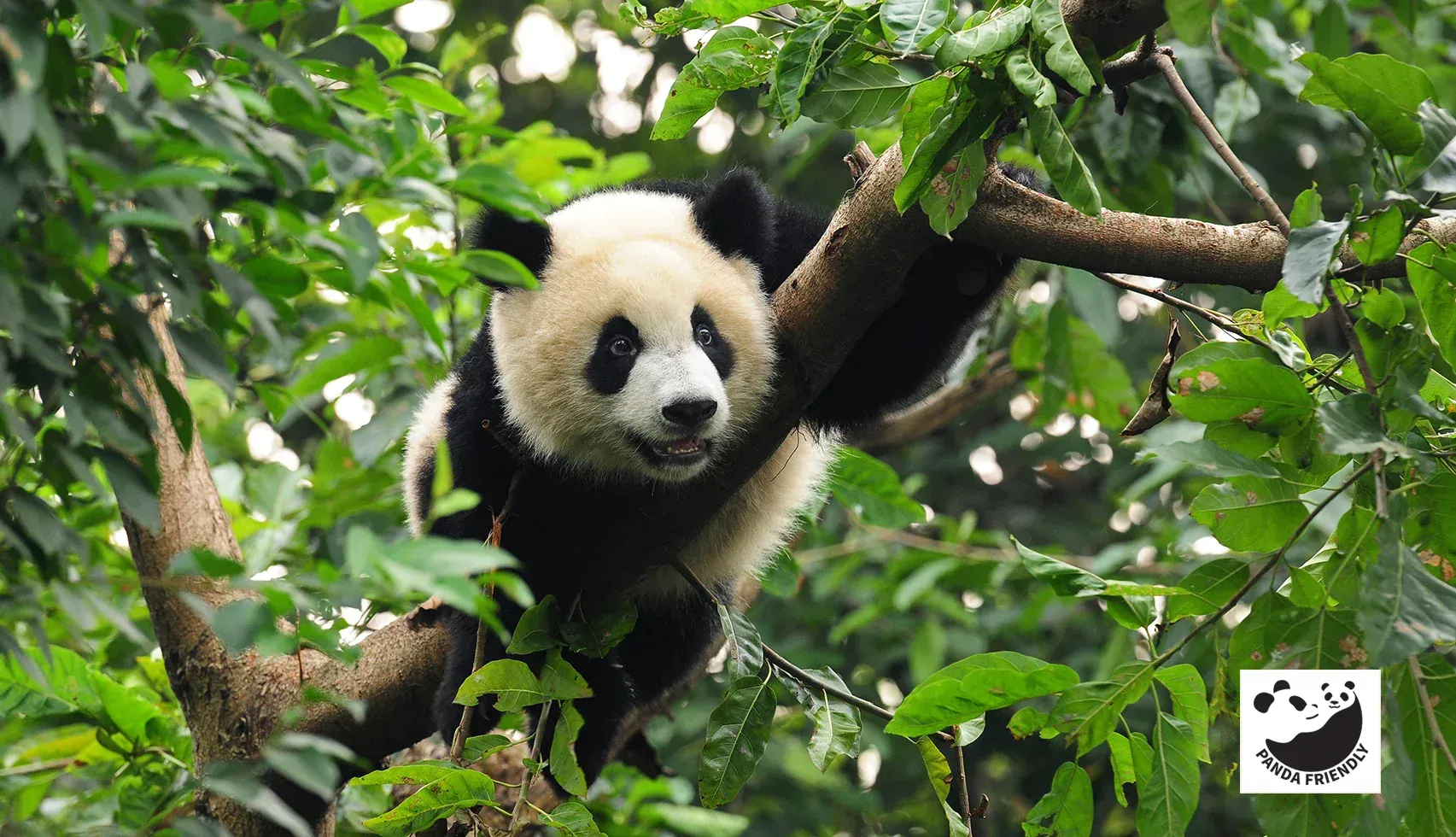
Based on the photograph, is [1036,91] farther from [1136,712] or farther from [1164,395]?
[1136,712]

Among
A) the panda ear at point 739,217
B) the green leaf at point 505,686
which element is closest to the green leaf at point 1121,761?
the green leaf at point 505,686

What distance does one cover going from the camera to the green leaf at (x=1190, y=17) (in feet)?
6.86

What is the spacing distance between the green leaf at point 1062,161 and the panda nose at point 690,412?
3.57 ft

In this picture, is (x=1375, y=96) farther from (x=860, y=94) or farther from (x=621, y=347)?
(x=621, y=347)

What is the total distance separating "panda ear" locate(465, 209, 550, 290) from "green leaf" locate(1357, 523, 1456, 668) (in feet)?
7.18

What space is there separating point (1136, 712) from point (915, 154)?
16.8 ft

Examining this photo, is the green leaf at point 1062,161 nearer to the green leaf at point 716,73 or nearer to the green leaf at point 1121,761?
the green leaf at point 716,73

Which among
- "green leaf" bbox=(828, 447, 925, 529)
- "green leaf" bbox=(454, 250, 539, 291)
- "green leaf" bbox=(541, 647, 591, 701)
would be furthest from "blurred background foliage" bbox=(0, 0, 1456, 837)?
"green leaf" bbox=(541, 647, 591, 701)

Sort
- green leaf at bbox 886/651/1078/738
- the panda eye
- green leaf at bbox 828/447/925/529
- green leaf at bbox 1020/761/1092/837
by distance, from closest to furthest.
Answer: green leaf at bbox 886/651/1078/738 < green leaf at bbox 1020/761/1092/837 < the panda eye < green leaf at bbox 828/447/925/529

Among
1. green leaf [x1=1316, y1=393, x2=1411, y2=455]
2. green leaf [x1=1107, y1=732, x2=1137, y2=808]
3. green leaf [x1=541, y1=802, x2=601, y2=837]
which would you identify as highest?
green leaf [x1=1316, y1=393, x2=1411, y2=455]

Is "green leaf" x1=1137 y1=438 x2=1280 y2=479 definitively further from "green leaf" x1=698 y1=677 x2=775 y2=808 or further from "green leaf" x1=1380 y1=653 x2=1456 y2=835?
"green leaf" x1=698 y1=677 x2=775 y2=808

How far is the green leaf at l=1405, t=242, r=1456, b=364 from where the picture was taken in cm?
203

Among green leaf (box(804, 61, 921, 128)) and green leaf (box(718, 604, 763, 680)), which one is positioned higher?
green leaf (box(804, 61, 921, 128))

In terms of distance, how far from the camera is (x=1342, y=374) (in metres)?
2.35
